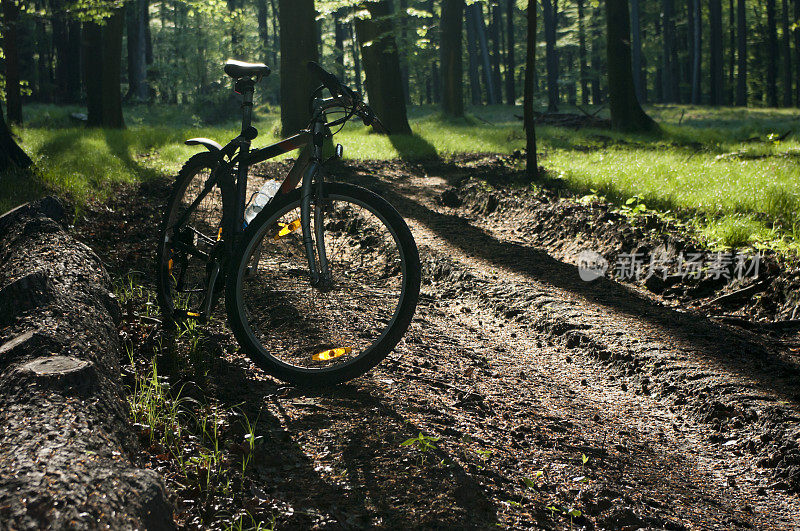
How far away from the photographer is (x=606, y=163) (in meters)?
10.5

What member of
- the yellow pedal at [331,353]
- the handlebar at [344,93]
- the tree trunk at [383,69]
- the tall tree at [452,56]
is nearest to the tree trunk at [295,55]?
the tree trunk at [383,69]

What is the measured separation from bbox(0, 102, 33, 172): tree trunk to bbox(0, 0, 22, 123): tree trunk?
469 cm

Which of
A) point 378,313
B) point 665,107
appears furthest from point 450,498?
point 665,107

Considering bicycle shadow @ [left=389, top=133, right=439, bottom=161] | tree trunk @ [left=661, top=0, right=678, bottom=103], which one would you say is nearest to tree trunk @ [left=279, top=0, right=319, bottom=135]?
bicycle shadow @ [left=389, top=133, right=439, bottom=161]

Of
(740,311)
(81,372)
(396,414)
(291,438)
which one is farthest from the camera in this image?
(740,311)

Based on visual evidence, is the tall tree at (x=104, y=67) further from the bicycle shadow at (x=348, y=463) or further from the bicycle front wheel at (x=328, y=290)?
the bicycle shadow at (x=348, y=463)

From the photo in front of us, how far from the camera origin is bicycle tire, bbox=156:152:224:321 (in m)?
4.20

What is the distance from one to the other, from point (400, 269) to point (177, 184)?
190 cm

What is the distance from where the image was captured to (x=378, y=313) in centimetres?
350

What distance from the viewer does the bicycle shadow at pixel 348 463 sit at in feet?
7.89

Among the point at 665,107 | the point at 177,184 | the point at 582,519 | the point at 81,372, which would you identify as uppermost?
the point at 665,107

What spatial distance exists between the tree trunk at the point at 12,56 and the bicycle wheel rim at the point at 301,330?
11018mm

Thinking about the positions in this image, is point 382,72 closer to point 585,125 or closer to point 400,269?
point 585,125

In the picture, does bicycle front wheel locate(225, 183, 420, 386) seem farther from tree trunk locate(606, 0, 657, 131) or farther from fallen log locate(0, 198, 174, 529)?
tree trunk locate(606, 0, 657, 131)
